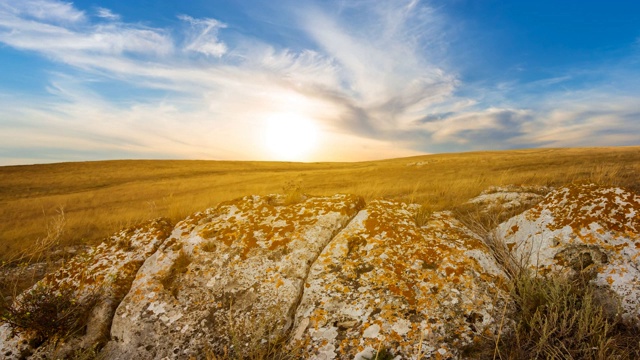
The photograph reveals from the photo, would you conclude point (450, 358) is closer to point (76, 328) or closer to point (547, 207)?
point (547, 207)

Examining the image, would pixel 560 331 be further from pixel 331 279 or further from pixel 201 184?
pixel 201 184

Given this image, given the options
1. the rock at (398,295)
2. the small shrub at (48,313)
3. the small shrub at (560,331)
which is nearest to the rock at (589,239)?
the small shrub at (560,331)

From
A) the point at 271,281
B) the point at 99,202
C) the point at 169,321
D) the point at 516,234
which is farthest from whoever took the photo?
the point at 99,202

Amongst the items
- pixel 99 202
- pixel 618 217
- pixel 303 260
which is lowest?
pixel 99 202

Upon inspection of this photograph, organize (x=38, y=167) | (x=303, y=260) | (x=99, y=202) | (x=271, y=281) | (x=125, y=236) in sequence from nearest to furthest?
A: (x=271, y=281), (x=303, y=260), (x=125, y=236), (x=99, y=202), (x=38, y=167)

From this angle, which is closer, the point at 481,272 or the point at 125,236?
the point at 481,272

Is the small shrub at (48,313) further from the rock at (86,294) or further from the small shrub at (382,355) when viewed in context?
the small shrub at (382,355)

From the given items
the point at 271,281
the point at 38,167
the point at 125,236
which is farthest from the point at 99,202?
the point at 38,167

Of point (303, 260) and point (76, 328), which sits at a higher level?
point (303, 260)

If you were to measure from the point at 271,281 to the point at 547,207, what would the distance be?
A: 11.2 feet

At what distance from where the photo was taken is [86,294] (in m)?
3.33

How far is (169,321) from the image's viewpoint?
2912 mm

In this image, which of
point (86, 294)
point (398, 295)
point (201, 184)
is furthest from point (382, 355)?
point (201, 184)

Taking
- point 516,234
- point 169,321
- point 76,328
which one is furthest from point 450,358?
point 76,328
